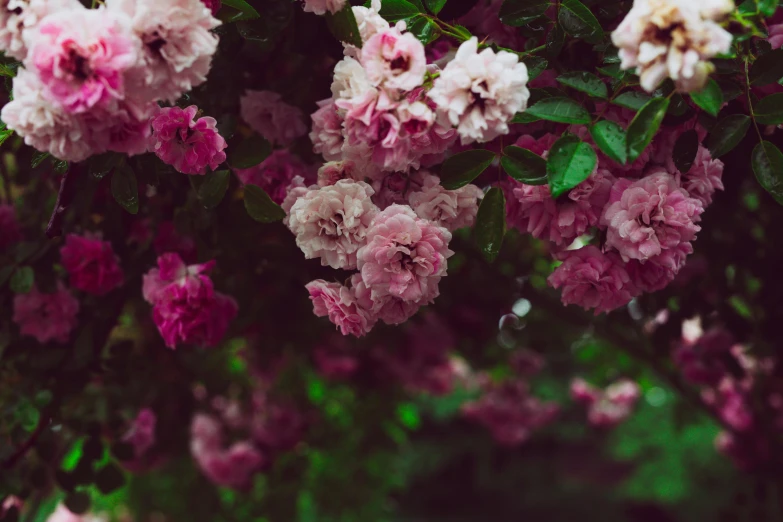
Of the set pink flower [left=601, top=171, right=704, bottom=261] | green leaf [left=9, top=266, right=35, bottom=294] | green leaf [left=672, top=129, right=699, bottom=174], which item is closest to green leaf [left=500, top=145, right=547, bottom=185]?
pink flower [left=601, top=171, right=704, bottom=261]

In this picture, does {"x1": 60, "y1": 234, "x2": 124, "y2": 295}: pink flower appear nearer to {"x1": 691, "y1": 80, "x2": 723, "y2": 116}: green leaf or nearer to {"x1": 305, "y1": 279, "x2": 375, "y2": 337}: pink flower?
{"x1": 305, "y1": 279, "x2": 375, "y2": 337}: pink flower

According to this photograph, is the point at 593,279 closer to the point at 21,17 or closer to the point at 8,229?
the point at 21,17

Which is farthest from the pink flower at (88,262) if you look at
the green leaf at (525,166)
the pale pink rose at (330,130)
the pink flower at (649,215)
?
the pink flower at (649,215)

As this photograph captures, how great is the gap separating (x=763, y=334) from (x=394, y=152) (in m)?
1.65

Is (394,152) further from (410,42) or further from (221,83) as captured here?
(221,83)

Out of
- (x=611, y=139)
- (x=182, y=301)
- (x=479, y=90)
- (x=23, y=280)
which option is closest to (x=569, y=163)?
(x=611, y=139)

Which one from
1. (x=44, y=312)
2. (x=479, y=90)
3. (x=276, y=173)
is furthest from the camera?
(x=44, y=312)

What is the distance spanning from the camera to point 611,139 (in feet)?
3.11

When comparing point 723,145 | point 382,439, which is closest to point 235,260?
point 723,145

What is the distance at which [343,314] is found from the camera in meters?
1.06

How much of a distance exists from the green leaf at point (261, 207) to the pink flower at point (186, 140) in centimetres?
12

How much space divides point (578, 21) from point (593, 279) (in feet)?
1.16

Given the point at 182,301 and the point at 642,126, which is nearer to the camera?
the point at 642,126

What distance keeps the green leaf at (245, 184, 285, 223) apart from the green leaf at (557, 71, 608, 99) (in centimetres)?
46
